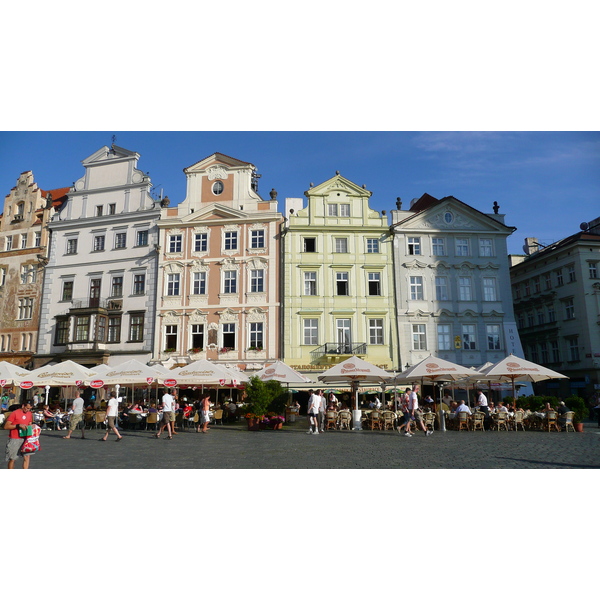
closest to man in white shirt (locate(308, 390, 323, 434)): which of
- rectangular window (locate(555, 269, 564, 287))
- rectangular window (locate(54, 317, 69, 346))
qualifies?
rectangular window (locate(54, 317, 69, 346))

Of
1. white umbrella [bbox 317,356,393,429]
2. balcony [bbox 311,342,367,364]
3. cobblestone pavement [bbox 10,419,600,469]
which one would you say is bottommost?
cobblestone pavement [bbox 10,419,600,469]

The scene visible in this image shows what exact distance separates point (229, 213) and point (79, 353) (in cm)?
1236

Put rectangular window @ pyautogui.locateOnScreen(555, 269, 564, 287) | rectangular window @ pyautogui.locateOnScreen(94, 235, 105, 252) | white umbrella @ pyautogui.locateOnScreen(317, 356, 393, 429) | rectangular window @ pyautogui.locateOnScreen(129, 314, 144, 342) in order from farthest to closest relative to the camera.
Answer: rectangular window @ pyautogui.locateOnScreen(555, 269, 564, 287) < rectangular window @ pyautogui.locateOnScreen(94, 235, 105, 252) < rectangular window @ pyautogui.locateOnScreen(129, 314, 144, 342) < white umbrella @ pyautogui.locateOnScreen(317, 356, 393, 429)

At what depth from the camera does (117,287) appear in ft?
113

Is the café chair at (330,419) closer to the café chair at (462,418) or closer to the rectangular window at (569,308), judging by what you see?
the café chair at (462,418)

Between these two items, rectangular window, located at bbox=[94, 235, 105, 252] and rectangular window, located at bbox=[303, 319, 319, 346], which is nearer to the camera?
rectangular window, located at bbox=[303, 319, 319, 346]

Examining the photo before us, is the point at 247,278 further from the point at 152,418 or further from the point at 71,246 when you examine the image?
the point at 152,418

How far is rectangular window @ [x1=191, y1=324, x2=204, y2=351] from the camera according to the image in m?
32.6

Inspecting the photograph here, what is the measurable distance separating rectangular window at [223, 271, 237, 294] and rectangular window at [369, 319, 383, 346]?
28.0 feet

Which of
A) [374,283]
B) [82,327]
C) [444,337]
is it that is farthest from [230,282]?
[444,337]

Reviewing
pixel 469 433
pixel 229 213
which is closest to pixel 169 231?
pixel 229 213

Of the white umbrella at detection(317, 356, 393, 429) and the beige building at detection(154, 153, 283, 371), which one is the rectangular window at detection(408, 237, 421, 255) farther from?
the white umbrella at detection(317, 356, 393, 429)

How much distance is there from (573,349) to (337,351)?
15.5 meters

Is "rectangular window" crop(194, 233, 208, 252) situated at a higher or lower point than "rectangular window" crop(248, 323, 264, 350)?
higher
